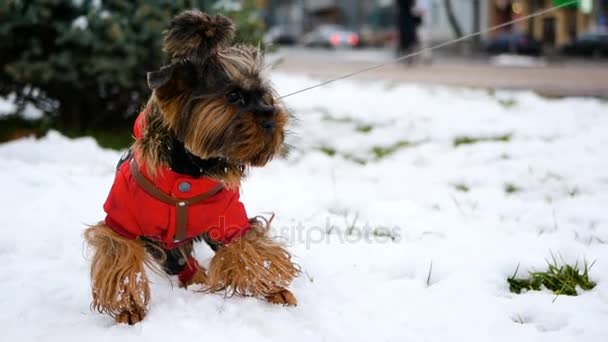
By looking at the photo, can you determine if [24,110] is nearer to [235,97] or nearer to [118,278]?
[118,278]

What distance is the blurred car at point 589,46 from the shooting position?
22719 millimetres

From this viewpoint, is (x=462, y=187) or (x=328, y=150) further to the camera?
(x=328, y=150)

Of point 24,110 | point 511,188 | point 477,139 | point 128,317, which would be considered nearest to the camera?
point 128,317

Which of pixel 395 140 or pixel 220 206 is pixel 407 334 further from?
pixel 395 140

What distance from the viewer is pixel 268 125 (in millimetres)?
2293

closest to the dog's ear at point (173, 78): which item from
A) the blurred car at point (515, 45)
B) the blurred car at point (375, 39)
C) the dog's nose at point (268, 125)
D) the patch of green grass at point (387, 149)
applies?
the dog's nose at point (268, 125)

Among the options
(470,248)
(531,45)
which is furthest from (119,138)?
(531,45)

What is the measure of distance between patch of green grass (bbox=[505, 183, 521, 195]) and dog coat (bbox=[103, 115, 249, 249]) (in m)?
2.37

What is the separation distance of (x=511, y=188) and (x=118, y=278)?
2.91 metres

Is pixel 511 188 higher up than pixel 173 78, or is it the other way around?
pixel 173 78

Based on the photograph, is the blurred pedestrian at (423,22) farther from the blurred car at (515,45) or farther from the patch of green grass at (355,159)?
the patch of green grass at (355,159)

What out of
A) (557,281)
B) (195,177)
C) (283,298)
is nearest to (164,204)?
(195,177)

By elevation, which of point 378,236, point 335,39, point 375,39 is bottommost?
point 375,39

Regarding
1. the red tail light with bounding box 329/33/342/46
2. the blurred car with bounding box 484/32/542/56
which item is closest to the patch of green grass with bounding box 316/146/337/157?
the blurred car with bounding box 484/32/542/56
